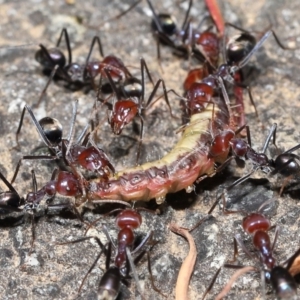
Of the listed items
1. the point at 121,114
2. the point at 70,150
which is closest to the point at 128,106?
the point at 121,114

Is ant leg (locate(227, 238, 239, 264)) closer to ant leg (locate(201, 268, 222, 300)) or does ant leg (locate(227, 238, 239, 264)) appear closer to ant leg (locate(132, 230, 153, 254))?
ant leg (locate(201, 268, 222, 300))

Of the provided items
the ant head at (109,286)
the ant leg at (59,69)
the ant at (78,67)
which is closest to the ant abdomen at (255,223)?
the ant head at (109,286)

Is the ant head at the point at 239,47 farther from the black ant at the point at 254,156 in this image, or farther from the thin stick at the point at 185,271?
the thin stick at the point at 185,271

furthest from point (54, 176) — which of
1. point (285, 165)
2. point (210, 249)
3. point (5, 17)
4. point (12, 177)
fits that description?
point (5, 17)

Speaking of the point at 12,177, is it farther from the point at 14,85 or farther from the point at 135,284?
the point at 135,284

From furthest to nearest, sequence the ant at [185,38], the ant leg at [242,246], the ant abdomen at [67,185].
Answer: the ant at [185,38] → the ant abdomen at [67,185] → the ant leg at [242,246]

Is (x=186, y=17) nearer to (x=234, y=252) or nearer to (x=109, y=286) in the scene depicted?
(x=234, y=252)
